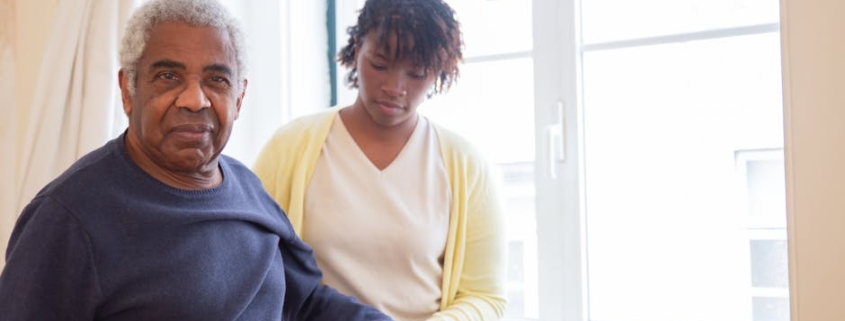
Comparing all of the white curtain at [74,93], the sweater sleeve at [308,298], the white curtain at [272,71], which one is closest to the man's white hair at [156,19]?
the sweater sleeve at [308,298]

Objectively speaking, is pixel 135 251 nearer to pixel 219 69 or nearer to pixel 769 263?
→ pixel 219 69

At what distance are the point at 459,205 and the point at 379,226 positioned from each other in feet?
0.53

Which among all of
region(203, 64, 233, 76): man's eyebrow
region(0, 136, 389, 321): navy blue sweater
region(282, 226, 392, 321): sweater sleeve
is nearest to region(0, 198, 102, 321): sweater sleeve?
region(0, 136, 389, 321): navy blue sweater

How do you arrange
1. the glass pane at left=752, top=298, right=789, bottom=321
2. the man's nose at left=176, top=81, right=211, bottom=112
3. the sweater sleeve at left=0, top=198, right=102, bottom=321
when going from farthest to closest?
the glass pane at left=752, top=298, right=789, bottom=321 → the man's nose at left=176, top=81, right=211, bottom=112 → the sweater sleeve at left=0, top=198, right=102, bottom=321

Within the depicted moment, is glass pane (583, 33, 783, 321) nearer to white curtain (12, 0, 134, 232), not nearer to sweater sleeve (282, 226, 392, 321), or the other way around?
sweater sleeve (282, 226, 392, 321)

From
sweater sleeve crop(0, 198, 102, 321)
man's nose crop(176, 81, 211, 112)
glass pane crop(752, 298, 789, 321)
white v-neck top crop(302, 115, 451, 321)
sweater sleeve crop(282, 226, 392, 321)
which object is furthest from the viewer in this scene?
glass pane crop(752, 298, 789, 321)

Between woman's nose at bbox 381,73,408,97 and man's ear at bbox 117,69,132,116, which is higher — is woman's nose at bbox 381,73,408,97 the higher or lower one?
the higher one

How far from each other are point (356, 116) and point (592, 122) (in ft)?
1.97

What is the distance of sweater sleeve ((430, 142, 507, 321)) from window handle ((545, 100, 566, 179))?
0.31m

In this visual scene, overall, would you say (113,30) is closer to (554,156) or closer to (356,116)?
(356,116)

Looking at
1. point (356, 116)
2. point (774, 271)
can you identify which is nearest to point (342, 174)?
point (356, 116)

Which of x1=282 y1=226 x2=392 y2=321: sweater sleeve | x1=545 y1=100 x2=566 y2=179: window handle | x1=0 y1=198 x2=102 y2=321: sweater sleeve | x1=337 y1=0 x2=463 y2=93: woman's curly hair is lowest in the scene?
x1=282 y1=226 x2=392 y2=321: sweater sleeve

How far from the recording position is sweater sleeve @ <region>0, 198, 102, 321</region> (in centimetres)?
96

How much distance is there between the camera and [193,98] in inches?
43.2
